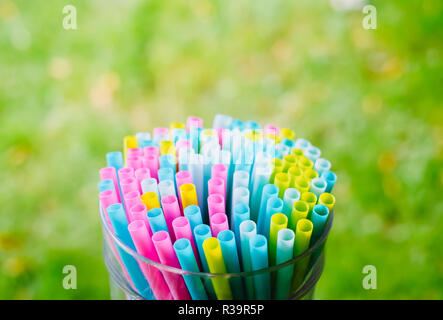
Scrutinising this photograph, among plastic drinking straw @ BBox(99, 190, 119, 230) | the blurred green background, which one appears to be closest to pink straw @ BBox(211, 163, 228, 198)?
plastic drinking straw @ BBox(99, 190, 119, 230)

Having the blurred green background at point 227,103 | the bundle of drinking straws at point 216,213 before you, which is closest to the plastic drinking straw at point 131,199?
the bundle of drinking straws at point 216,213

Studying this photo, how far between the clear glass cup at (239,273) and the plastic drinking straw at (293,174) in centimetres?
5

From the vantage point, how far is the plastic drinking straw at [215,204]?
44 centimetres

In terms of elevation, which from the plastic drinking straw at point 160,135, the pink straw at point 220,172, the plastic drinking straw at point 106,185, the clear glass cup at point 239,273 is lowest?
the clear glass cup at point 239,273

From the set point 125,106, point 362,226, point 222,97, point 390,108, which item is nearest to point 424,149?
point 390,108

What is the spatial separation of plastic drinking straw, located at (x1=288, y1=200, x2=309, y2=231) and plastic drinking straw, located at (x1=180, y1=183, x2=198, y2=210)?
96 millimetres

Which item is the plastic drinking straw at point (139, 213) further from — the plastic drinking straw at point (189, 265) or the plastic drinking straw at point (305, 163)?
the plastic drinking straw at point (305, 163)

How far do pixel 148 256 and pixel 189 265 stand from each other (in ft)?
0.15

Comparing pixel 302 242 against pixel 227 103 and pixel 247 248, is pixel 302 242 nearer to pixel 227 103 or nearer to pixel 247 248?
pixel 247 248

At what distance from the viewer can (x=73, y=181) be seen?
3.66 feet

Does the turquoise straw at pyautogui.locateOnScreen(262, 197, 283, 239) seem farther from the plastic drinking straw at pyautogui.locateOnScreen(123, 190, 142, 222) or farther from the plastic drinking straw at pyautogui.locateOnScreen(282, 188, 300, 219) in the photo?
the plastic drinking straw at pyautogui.locateOnScreen(123, 190, 142, 222)

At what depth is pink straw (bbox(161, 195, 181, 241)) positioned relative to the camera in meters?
0.45

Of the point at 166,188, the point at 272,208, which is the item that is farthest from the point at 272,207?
the point at 166,188

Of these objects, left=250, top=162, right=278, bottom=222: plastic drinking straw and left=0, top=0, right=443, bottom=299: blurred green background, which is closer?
left=250, top=162, right=278, bottom=222: plastic drinking straw
